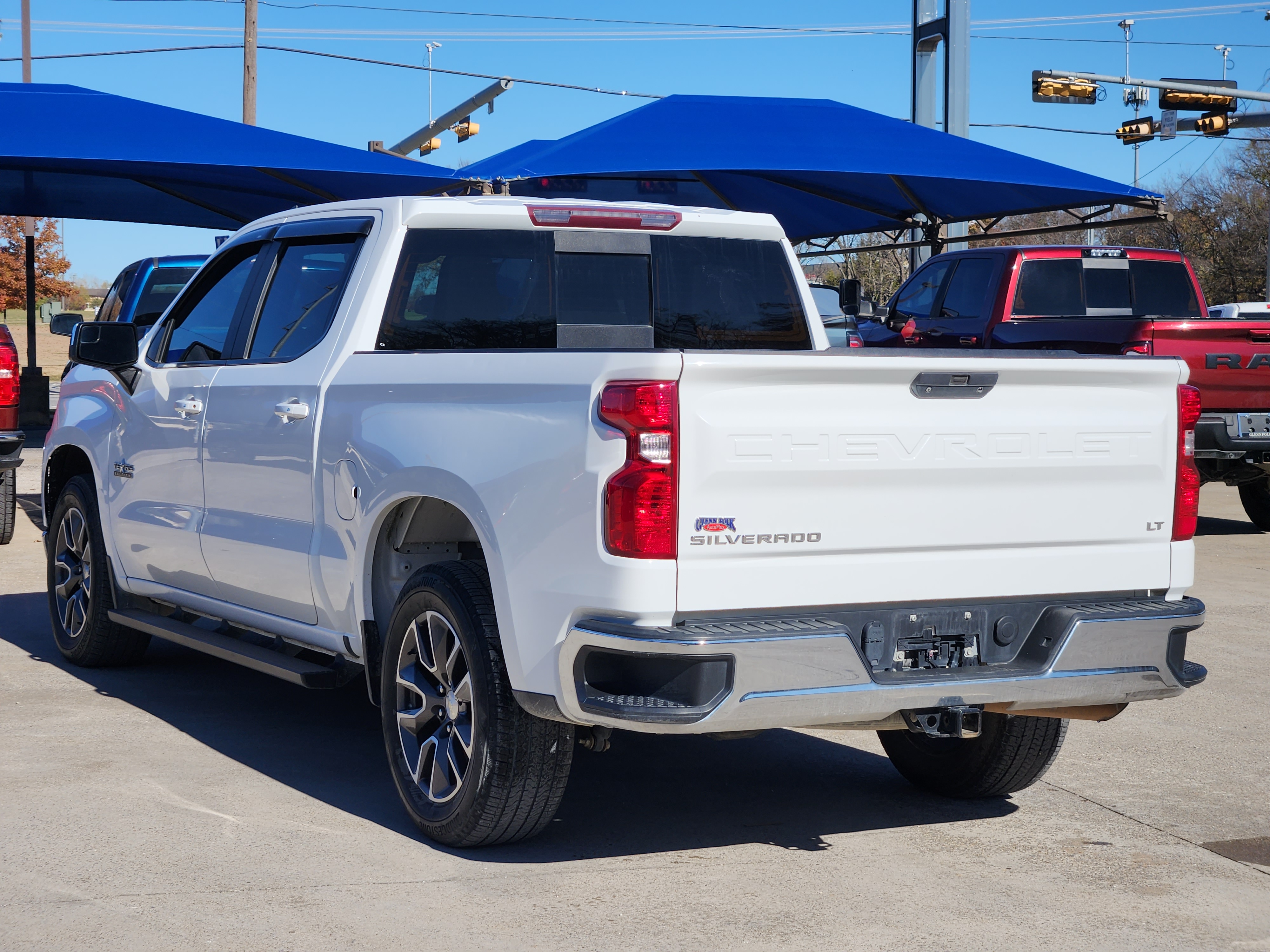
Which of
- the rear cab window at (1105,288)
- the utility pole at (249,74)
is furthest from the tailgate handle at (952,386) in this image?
the utility pole at (249,74)

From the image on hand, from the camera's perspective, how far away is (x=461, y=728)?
14.6 feet

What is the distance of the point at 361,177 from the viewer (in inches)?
618

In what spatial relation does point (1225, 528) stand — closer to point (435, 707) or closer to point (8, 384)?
point (8, 384)

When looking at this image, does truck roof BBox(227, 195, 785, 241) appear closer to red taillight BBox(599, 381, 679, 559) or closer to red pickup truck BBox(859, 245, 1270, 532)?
red taillight BBox(599, 381, 679, 559)

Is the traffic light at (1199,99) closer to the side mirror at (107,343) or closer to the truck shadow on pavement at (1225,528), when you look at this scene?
the truck shadow on pavement at (1225,528)

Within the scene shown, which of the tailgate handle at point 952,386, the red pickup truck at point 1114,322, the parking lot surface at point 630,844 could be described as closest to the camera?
the parking lot surface at point 630,844

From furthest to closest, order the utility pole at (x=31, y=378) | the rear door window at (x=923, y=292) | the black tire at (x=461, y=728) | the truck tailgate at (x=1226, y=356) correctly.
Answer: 1. the utility pole at (x=31, y=378)
2. the rear door window at (x=923, y=292)
3. the truck tailgate at (x=1226, y=356)
4. the black tire at (x=461, y=728)

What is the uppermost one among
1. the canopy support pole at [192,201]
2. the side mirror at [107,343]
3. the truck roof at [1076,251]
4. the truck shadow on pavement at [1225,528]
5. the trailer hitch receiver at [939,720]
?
the canopy support pole at [192,201]

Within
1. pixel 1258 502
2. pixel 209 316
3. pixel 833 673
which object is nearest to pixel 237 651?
pixel 209 316

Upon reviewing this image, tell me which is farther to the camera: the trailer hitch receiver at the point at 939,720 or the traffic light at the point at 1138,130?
the traffic light at the point at 1138,130

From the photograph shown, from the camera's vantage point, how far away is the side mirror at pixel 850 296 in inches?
412

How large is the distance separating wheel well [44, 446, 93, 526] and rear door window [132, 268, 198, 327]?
635cm

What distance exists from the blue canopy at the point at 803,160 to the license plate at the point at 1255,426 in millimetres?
3776

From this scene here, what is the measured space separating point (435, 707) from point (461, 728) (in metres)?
0.14
